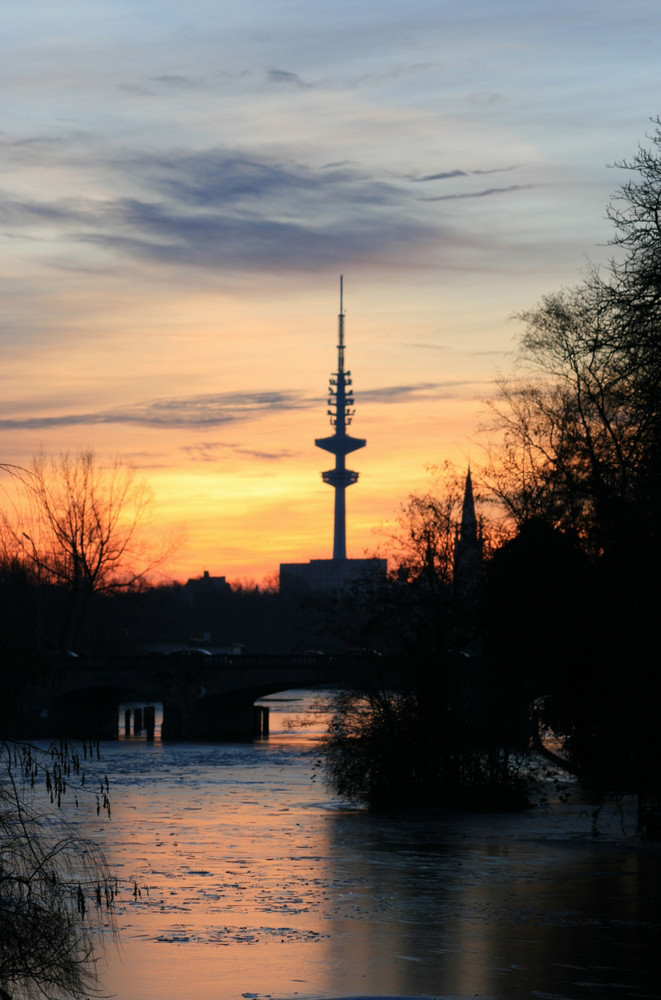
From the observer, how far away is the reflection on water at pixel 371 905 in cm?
2127

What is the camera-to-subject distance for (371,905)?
2838 cm

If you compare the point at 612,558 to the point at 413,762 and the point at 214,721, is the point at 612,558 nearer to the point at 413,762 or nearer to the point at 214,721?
the point at 413,762

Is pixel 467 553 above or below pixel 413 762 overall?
above

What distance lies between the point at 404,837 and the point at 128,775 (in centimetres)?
2606

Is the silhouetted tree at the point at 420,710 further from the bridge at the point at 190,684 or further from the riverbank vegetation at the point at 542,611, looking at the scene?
the bridge at the point at 190,684

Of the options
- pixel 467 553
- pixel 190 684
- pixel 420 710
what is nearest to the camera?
pixel 420 710

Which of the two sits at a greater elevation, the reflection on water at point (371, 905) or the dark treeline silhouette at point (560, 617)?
the dark treeline silhouette at point (560, 617)

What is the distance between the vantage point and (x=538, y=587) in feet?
109

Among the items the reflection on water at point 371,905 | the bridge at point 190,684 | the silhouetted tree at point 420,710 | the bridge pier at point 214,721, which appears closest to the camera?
the reflection on water at point 371,905

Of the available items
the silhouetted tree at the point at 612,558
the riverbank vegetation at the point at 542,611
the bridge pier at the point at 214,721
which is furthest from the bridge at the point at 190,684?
the silhouetted tree at the point at 612,558

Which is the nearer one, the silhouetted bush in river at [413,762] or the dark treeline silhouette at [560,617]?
the dark treeline silhouette at [560,617]

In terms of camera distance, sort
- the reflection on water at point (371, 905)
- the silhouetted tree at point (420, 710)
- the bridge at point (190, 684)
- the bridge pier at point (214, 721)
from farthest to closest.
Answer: the bridge pier at point (214, 721) → the bridge at point (190, 684) → the silhouetted tree at point (420, 710) → the reflection on water at point (371, 905)

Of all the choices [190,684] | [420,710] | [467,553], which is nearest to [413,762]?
[420,710]

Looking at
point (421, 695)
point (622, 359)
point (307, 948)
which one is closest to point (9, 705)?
point (307, 948)
